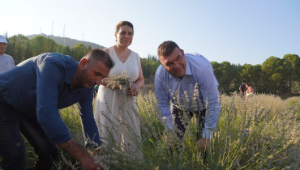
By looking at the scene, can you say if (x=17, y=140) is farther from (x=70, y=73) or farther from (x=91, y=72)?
(x=91, y=72)

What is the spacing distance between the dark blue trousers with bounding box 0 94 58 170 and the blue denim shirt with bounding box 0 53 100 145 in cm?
10

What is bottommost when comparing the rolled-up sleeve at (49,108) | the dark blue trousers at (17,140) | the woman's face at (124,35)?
the dark blue trousers at (17,140)

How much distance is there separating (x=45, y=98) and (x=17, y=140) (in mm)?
691

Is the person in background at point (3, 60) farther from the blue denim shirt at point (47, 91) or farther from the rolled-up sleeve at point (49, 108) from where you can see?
the rolled-up sleeve at point (49, 108)

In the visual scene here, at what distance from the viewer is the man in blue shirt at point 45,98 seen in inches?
62.1

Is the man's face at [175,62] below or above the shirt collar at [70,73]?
above

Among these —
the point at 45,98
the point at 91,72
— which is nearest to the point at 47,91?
the point at 45,98

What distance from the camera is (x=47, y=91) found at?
1.61 meters

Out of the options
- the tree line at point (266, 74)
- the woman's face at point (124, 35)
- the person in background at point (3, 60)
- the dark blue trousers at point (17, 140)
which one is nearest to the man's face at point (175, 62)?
the woman's face at point (124, 35)

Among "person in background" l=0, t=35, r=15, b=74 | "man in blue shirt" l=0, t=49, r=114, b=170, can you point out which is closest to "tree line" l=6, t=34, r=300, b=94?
"person in background" l=0, t=35, r=15, b=74

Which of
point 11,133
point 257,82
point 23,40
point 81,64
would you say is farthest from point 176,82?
point 257,82

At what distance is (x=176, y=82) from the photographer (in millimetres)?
2779

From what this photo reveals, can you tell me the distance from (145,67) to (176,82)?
3448 cm

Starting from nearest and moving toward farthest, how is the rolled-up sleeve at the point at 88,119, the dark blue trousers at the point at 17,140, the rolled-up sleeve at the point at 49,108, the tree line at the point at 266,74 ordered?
the rolled-up sleeve at the point at 49,108, the dark blue trousers at the point at 17,140, the rolled-up sleeve at the point at 88,119, the tree line at the point at 266,74
